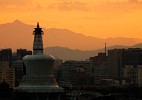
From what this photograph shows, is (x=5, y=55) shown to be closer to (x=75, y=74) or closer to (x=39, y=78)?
(x=75, y=74)

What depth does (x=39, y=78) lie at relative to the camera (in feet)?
248

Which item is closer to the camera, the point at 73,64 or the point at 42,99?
the point at 42,99

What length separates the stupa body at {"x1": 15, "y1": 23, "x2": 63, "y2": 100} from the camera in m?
74.4

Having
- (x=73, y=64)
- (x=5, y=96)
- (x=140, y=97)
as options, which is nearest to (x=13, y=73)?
(x=140, y=97)

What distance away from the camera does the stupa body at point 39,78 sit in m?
74.4

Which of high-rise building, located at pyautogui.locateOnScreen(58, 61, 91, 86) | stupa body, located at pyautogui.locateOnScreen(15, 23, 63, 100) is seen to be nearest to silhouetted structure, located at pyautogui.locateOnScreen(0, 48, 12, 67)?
high-rise building, located at pyautogui.locateOnScreen(58, 61, 91, 86)

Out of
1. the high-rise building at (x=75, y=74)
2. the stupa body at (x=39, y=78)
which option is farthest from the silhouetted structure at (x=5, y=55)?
the stupa body at (x=39, y=78)

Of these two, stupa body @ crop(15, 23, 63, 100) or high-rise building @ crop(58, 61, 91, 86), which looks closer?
stupa body @ crop(15, 23, 63, 100)

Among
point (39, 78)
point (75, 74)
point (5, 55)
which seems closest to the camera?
point (39, 78)

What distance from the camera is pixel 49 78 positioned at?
2985 inches

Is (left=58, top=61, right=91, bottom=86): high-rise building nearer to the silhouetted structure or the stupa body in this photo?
the silhouetted structure

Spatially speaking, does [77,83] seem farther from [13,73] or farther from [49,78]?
[49,78]

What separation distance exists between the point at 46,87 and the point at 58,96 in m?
1.86

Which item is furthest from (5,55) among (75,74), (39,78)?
(39,78)
